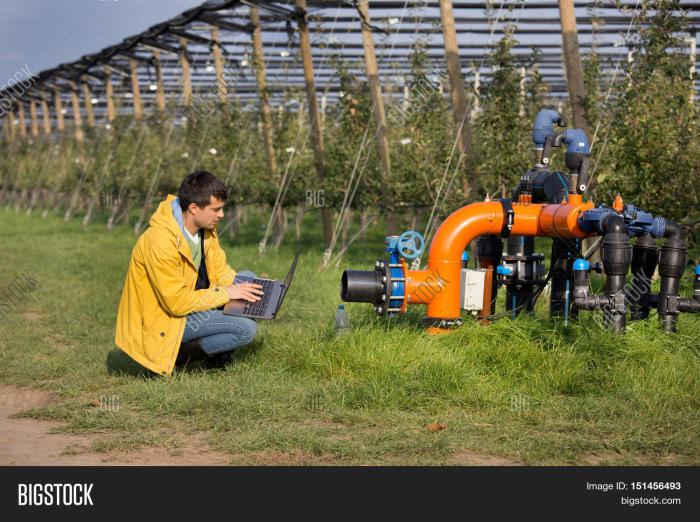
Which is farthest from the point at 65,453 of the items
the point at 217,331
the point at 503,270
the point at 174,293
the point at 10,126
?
the point at 10,126

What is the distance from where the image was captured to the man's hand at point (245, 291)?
6133 mm

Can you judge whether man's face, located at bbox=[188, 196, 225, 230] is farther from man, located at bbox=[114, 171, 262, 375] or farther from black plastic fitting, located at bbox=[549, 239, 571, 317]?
black plastic fitting, located at bbox=[549, 239, 571, 317]

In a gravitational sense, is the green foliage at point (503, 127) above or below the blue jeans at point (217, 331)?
above

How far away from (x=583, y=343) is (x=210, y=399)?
2280 millimetres

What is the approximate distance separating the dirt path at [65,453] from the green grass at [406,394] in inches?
4.0

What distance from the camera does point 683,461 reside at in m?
4.66

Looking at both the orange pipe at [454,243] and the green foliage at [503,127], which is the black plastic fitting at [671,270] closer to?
the orange pipe at [454,243]

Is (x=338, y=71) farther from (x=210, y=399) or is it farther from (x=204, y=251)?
(x=210, y=399)

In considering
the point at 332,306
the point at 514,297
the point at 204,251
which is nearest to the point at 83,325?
the point at 332,306

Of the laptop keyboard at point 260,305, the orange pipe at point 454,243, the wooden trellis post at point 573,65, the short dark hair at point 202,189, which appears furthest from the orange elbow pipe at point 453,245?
the wooden trellis post at point 573,65

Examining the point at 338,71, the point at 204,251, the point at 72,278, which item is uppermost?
the point at 338,71

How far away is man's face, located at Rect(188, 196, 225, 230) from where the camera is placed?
243 inches

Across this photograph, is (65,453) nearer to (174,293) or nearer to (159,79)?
(174,293)

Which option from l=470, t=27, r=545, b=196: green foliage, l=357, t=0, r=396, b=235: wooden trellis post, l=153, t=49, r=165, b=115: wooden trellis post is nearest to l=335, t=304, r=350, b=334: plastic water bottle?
l=470, t=27, r=545, b=196: green foliage
